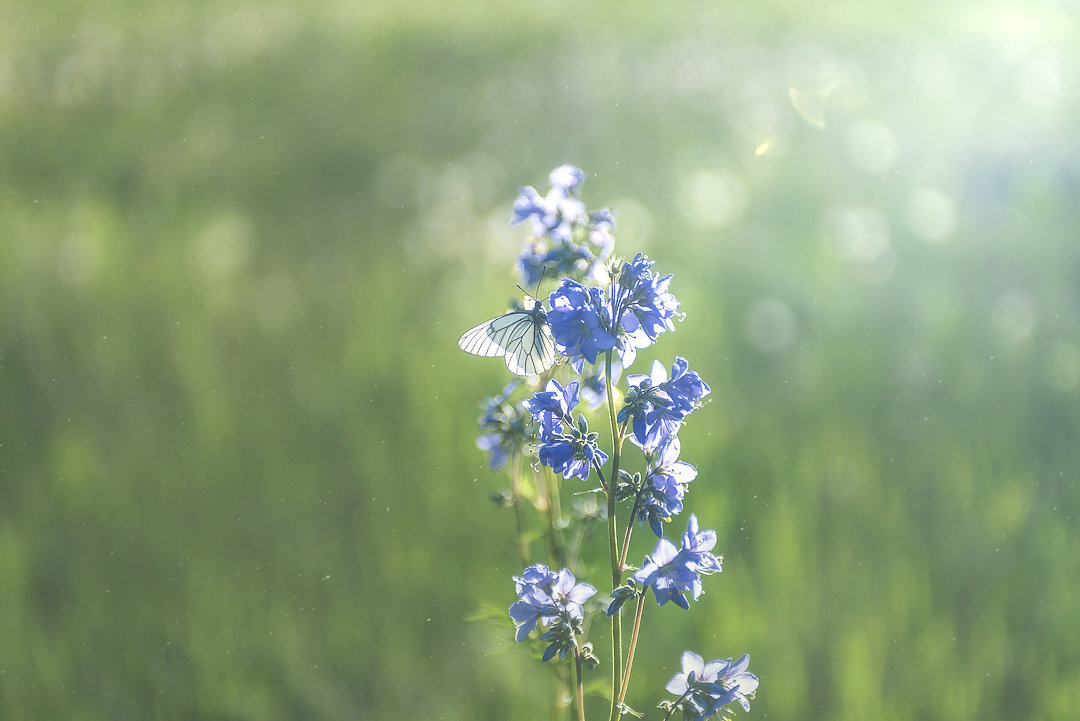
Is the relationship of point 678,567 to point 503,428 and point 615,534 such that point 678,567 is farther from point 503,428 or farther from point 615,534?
point 503,428

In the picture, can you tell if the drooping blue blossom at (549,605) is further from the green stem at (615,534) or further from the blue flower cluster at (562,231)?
the blue flower cluster at (562,231)

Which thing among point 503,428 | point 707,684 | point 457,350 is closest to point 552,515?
point 503,428

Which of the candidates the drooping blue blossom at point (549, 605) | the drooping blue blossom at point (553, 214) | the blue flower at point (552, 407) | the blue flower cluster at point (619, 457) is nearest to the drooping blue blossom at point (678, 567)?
the blue flower cluster at point (619, 457)

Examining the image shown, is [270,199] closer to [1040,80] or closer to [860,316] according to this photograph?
[860,316]

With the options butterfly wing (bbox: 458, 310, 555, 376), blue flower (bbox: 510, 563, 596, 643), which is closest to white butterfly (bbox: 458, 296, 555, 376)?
butterfly wing (bbox: 458, 310, 555, 376)

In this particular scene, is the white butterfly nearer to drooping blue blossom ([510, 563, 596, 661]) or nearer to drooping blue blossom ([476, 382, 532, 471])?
drooping blue blossom ([476, 382, 532, 471])

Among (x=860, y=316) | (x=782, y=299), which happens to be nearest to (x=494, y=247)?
(x=782, y=299)
